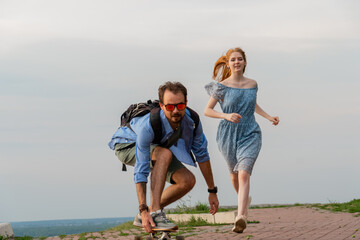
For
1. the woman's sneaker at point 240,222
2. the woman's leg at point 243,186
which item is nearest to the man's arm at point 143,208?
the woman's sneaker at point 240,222

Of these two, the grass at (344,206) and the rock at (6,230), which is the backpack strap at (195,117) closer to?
the rock at (6,230)

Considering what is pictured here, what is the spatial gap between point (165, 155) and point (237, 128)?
89.8 inches

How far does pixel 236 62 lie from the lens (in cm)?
781

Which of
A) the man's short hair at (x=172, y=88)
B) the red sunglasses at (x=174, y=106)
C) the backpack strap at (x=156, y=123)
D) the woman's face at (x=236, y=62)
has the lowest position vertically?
the backpack strap at (x=156, y=123)

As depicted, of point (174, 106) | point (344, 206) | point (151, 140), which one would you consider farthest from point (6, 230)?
point (344, 206)

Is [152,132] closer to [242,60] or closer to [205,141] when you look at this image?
[205,141]

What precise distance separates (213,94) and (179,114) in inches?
92.5

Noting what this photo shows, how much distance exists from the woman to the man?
1.56m

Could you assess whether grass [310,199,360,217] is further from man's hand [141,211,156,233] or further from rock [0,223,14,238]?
man's hand [141,211,156,233]

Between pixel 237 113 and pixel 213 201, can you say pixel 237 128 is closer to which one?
pixel 237 113

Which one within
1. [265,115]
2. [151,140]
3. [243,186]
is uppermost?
[265,115]

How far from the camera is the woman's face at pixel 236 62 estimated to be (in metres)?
7.82

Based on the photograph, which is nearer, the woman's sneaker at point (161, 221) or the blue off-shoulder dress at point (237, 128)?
the woman's sneaker at point (161, 221)

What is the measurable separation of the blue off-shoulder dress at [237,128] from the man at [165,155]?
1.58 m
